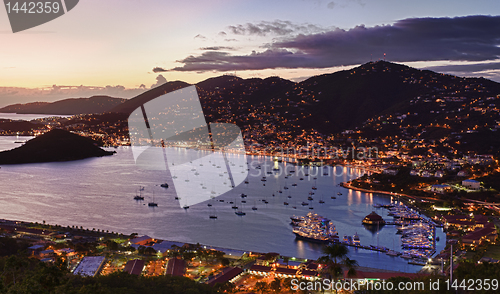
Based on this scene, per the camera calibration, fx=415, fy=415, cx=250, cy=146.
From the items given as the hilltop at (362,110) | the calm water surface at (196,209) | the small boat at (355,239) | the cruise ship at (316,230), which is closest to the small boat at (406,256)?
the calm water surface at (196,209)

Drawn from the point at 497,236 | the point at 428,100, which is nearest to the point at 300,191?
the point at 497,236

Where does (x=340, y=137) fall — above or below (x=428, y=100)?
below

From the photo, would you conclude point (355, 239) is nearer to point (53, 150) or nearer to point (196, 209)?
point (196, 209)

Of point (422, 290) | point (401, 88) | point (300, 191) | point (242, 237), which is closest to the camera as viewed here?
point (422, 290)

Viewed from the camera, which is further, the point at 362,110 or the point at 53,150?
the point at 362,110

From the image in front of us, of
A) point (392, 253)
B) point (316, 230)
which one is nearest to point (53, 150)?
point (316, 230)

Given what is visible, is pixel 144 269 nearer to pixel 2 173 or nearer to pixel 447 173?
pixel 447 173

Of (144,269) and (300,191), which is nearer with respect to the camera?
(144,269)
